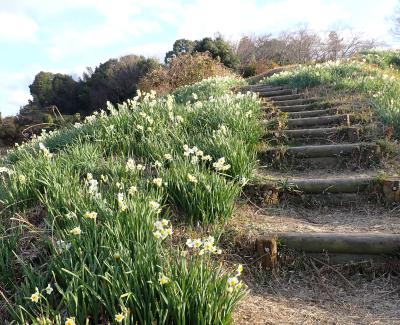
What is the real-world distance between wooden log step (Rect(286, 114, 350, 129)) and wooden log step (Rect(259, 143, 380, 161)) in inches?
45.0

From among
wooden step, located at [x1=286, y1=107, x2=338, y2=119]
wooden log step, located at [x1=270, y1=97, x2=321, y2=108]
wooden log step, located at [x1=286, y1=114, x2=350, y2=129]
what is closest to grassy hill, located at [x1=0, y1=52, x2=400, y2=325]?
wooden log step, located at [x1=286, y1=114, x2=350, y2=129]

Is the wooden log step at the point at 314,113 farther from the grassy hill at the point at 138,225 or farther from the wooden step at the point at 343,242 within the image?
the wooden step at the point at 343,242

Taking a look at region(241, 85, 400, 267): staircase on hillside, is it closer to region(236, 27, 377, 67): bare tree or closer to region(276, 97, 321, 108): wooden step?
region(276, 97, 321, 108): wooden step

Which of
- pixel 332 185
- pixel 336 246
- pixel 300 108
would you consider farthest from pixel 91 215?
pixel 300 108

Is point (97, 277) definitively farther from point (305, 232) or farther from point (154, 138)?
point (154, 138)

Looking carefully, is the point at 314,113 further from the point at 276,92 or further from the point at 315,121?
the point at 276,92

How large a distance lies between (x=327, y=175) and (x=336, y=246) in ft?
5.83

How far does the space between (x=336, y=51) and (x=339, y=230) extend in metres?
29.6

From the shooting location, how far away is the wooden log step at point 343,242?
301 centimetres

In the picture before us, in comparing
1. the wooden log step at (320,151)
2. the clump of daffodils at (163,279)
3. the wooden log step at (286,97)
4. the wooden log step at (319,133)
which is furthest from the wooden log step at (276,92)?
the clump of daffodils at (163,279)

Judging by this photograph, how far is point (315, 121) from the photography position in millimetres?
6297

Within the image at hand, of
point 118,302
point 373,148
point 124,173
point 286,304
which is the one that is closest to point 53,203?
point 124,173

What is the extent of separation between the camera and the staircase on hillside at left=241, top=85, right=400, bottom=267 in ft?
10.1

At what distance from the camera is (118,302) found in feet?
6.78
